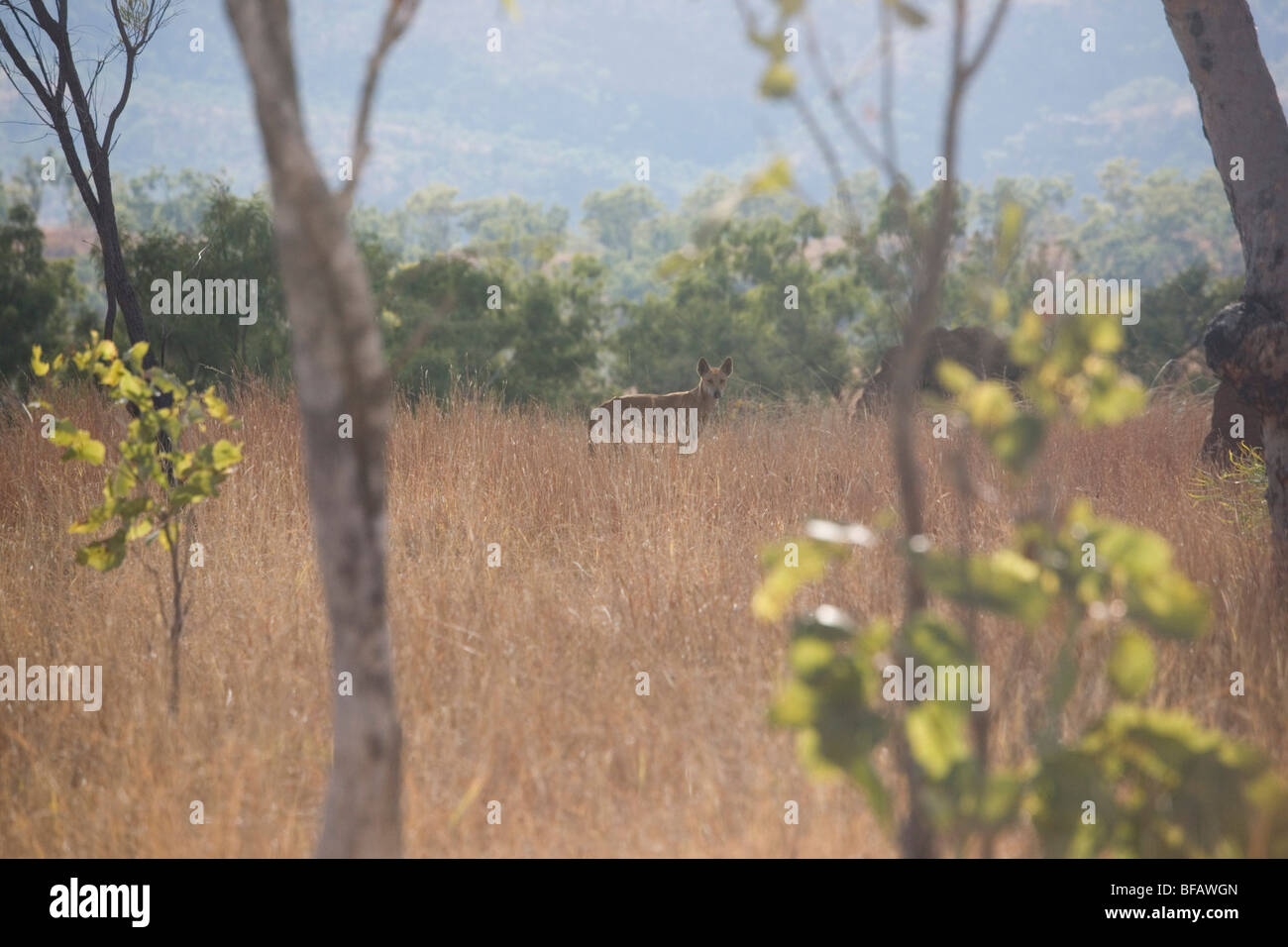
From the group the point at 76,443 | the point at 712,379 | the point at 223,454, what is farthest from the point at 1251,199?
the point at 712,379

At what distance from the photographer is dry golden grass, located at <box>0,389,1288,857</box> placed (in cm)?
249

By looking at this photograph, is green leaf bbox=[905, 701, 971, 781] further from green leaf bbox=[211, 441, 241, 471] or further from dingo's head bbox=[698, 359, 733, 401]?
dingo's head bbox=[698, 359, 733, 401]

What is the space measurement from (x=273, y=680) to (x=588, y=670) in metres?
1.08

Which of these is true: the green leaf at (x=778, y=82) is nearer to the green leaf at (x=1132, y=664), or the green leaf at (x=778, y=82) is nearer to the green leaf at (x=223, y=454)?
the green leaf at (x=1132, y=664)

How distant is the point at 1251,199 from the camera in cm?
433

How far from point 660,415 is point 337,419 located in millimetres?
7720

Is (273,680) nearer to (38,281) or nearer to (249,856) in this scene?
(249,856)

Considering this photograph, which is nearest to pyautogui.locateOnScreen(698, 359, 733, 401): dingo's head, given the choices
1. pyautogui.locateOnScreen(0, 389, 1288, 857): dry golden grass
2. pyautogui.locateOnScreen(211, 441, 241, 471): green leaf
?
pyautogui.locateOnScreen(0, 389, 1288, 857): dry golden grass

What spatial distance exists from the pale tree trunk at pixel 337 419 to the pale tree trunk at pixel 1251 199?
3997 mm

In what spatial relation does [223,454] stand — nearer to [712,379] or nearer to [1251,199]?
[1251,199]

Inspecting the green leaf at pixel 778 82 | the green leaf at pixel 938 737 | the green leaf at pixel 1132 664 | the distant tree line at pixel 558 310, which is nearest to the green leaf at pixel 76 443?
the green leaf at pixel 778 82

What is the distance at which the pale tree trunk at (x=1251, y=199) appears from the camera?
4.21m
